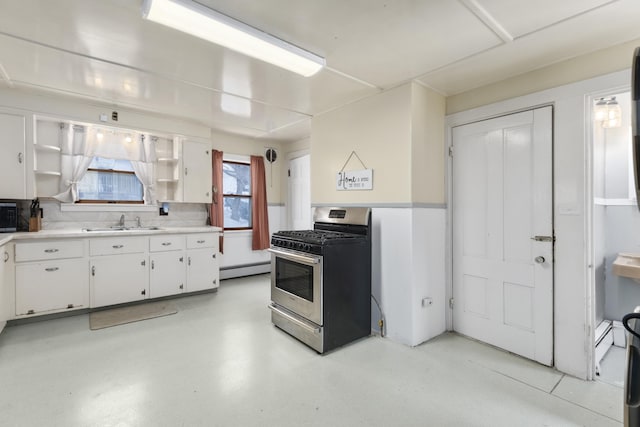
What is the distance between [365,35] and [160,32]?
55.4 inches

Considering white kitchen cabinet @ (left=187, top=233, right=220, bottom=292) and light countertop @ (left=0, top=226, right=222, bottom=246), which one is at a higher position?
light countertop @ (left=0, top=226, right=222, bottom=246)

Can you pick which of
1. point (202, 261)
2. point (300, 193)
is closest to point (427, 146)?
point (300, 193)

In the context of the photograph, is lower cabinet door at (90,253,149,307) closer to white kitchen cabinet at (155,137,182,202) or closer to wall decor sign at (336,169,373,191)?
white kitchen cabinet at (155,137,182,202)

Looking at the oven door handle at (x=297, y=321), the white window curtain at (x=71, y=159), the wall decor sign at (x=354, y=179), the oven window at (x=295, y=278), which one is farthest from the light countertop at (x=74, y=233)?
the wall decor sign at (x=354, y=179)

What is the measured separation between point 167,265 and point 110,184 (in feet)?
4.65

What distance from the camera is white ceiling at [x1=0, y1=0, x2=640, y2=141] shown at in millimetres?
1771

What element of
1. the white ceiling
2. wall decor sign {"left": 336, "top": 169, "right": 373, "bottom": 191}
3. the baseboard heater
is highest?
the white ceiling

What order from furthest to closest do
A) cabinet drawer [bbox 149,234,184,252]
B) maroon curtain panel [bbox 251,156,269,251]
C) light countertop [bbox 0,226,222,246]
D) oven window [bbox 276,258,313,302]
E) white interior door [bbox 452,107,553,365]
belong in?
maroon curtain panel [bbox 251,156,269,251], cabinet drawer [bbox 149,234,184,252], light countertop [bbox 0,226,222,246], oven window [bbox 276,258,313,302], white interior door [bbox 452,107,553,365]

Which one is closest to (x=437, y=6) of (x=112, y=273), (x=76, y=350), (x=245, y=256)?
(x=76, y=350)

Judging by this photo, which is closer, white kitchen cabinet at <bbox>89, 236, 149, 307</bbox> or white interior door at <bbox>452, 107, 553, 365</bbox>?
white interior door at <bbox>452, 107, 553, 365</bbox>

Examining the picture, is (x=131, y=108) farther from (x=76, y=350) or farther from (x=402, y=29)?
(x=402, y=29)

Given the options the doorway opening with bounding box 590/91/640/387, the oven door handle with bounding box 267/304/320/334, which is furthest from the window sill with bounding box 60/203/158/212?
the doorway opening with bounding box 590/91/640/387

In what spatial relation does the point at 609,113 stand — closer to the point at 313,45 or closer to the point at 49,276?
the point at 313,45

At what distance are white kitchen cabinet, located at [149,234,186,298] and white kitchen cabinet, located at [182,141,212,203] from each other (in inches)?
27.6
